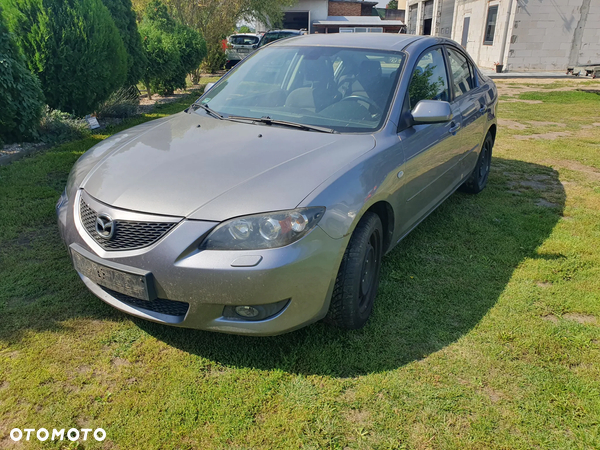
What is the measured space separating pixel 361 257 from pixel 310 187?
506mm

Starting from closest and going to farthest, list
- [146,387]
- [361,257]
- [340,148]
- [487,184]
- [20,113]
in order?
[146,387] < [361,257] < [340,148] < [487,184] < [20,113]

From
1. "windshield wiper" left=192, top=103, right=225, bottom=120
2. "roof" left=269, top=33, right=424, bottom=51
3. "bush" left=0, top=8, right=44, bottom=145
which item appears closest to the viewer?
"windshield wiper" left=192, top=103, right=225, bottom=120

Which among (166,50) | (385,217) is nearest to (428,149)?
(385,217)

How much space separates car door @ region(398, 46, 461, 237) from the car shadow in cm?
36

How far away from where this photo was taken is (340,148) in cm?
276

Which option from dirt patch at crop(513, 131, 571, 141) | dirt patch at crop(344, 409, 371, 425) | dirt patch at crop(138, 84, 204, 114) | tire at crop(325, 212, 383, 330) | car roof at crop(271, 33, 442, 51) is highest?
car roof at crop(271, 33, 442, 51)

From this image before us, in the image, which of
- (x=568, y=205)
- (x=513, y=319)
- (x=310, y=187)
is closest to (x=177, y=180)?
(x=310, y=187)

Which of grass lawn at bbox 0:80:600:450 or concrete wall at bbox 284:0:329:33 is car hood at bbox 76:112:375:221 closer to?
grass lawn at bbox 0:80:600:450

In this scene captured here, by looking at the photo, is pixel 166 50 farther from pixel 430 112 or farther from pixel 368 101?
pixel 430 112

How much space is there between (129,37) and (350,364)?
29.3 feet

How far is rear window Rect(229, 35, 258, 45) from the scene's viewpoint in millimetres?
21500

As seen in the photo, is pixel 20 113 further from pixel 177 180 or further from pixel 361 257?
Result: pixel 361 257

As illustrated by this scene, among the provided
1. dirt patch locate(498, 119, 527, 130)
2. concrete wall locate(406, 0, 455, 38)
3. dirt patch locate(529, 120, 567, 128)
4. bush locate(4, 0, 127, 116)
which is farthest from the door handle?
concrete wall locate(406, 0, 455, 38)

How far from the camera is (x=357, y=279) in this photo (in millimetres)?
2531
